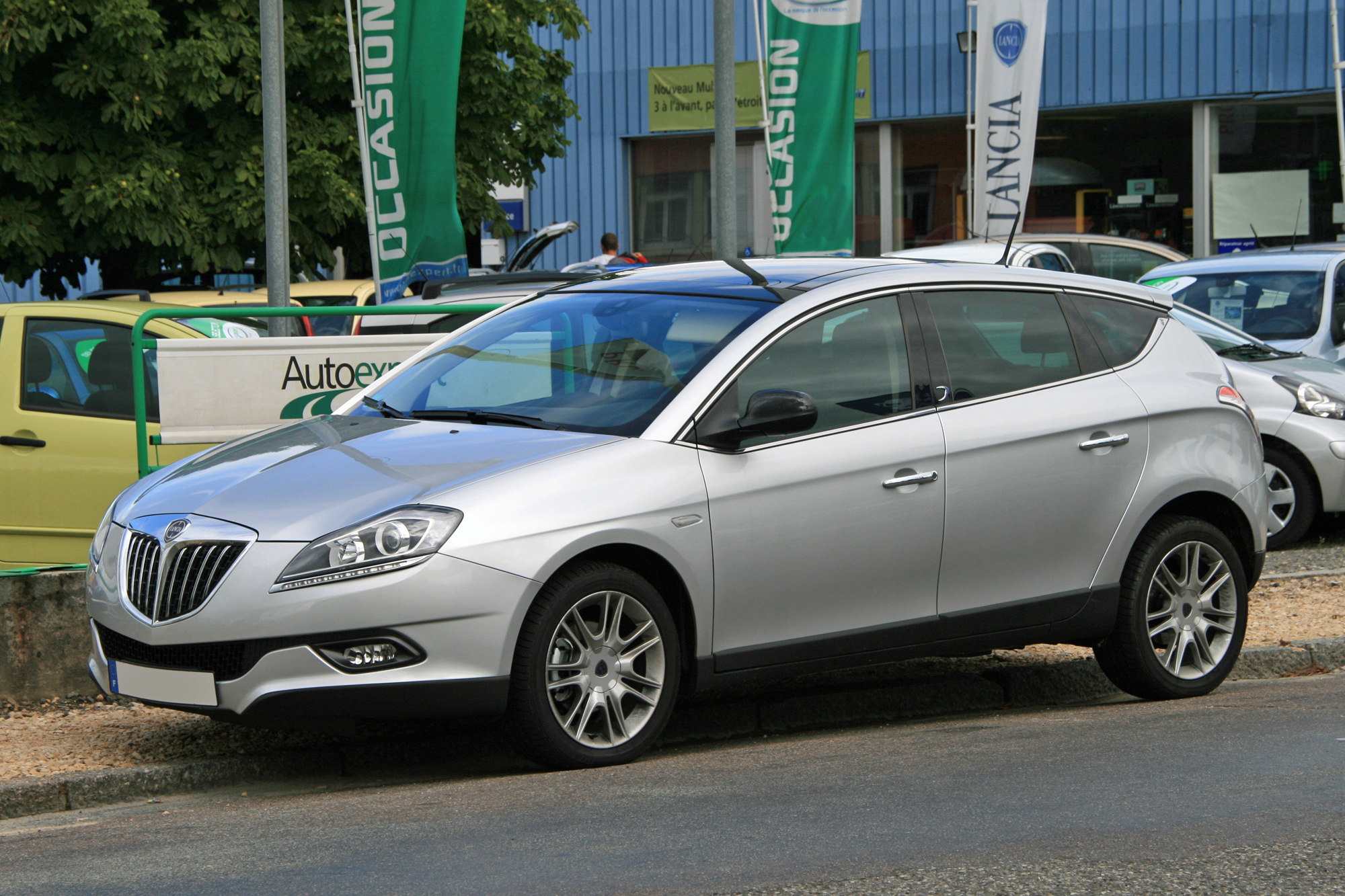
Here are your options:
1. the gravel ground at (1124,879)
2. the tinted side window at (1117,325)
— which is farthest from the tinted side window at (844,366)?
the gravel ground at (1124,879)

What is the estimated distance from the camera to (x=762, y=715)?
6.50 metres

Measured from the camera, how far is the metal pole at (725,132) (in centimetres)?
1176

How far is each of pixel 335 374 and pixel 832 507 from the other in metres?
3.04

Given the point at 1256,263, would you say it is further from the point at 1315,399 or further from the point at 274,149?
the point at 274,149

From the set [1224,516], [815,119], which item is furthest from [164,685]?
[815,119]

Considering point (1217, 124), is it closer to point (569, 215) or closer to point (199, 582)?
point (569, 215)

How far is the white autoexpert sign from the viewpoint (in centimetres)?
741

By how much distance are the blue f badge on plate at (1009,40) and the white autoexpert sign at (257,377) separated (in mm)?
11297

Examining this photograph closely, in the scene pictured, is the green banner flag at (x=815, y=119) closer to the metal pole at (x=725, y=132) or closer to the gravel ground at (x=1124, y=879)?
the metal pole at (x=725, y=132)

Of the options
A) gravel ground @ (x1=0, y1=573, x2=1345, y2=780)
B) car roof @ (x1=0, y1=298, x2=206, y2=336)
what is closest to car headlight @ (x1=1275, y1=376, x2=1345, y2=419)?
gravel ground @ (x1=0, y1=573, x2=1345, y2=780)

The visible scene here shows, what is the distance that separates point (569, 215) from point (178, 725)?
2262 centimetres

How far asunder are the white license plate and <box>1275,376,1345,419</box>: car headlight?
25.9ft

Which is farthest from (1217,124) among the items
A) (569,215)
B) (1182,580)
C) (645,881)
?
(645,881)

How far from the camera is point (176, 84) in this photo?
56.0 feet
